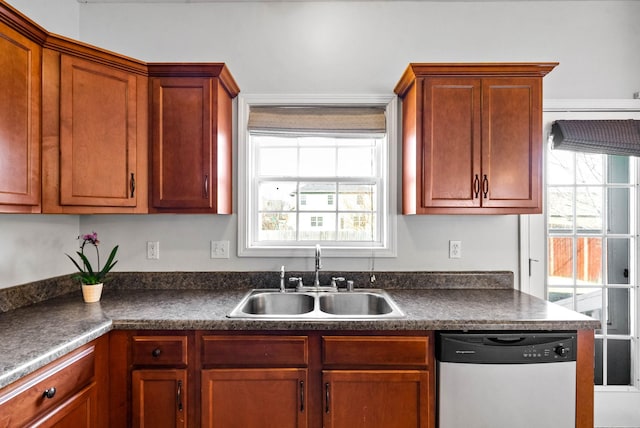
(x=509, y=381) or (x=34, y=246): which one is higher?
(x=34, y=246)

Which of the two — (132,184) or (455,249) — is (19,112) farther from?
(455,249)

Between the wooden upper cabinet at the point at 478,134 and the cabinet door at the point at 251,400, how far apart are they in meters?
1.25

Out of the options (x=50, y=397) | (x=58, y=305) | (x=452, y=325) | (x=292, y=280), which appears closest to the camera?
(x=50, y=397)

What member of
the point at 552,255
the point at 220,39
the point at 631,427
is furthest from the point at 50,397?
the point at 631,427

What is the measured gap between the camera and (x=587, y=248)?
2387mm

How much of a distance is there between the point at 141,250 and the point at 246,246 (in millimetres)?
702

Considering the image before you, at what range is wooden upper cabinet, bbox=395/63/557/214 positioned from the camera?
200 centimetres

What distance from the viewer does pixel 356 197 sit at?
2.51m

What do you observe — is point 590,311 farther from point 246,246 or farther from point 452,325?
point 246,246

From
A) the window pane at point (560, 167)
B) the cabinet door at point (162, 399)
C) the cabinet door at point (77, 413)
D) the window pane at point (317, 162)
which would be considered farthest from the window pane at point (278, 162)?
the window pane at point (560, 167)

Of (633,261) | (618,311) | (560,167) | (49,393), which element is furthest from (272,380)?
(633,261)

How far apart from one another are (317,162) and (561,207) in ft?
5.52

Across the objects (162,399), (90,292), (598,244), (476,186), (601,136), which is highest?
(601,136)

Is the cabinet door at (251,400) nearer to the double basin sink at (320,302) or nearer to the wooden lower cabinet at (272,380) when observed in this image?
the wooden lower cabinet at (272,380)
